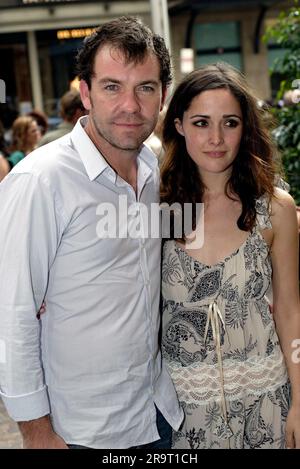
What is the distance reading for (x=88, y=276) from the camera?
215 centimetres

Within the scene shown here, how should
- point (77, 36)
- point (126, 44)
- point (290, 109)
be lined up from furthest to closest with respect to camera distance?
1. point (77, 36)
2. point (290, 109)
3. point (126, 44)

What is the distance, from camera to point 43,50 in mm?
14586

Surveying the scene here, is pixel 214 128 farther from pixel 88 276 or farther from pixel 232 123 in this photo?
pixel 88 276

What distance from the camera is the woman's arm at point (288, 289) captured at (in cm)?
255

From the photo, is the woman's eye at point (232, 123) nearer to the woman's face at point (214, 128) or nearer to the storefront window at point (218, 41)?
the woman's face at point (214, 128)

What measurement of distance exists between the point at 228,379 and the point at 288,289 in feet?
1.30

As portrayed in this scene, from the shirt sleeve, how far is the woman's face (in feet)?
2.22

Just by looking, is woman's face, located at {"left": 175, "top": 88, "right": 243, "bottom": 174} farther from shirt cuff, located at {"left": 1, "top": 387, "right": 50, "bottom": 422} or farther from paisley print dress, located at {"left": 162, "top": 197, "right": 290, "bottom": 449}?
shirt cuff, located at {"left": 1, "top": 387, "right": 50, "bottom": 422}

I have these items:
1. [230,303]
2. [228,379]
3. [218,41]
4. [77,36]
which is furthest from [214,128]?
[218,41]

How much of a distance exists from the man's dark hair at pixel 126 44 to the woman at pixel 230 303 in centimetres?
30

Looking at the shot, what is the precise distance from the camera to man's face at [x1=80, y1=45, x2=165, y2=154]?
2.19 metres

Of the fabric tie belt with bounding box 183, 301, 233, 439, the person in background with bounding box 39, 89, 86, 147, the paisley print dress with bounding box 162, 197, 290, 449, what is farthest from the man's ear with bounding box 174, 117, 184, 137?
the person in background with bounding box 39, 89, 86, 147
